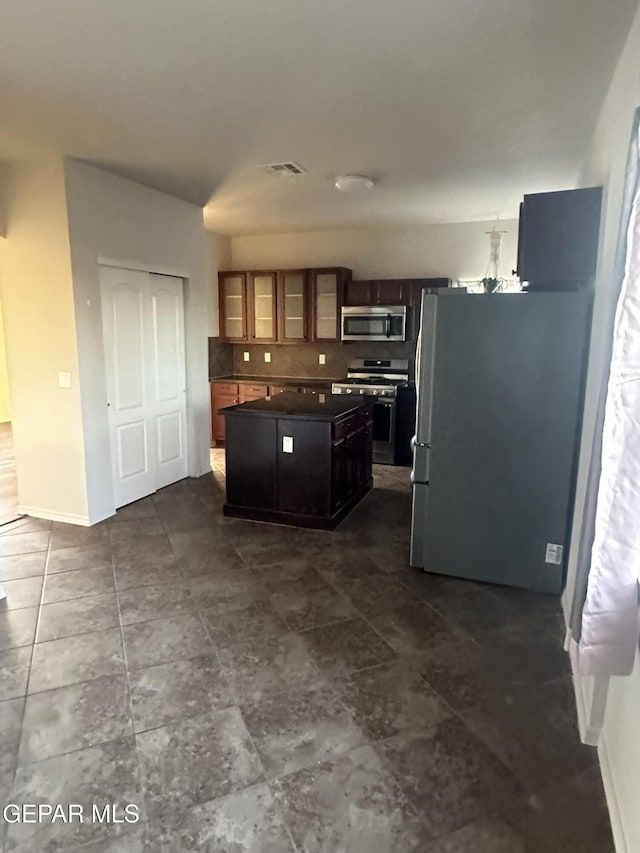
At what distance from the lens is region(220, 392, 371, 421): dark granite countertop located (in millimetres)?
3986

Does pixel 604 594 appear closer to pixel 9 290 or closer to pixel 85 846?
pixel 85 846

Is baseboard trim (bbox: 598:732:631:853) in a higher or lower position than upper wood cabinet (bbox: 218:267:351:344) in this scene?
lower

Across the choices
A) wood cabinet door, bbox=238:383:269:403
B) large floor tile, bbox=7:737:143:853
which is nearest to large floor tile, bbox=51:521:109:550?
large floor tile, bbox=7:737:143:853

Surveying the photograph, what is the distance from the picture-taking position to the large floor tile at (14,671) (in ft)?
7.44

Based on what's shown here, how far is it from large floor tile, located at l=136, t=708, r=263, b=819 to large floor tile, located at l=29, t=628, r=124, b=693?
52cm

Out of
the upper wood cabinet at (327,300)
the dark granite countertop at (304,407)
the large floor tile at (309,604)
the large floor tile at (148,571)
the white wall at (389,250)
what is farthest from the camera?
the upper wood cabinet at (327,300)

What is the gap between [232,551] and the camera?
12.1 feet

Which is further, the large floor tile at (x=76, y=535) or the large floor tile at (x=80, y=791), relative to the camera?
the large floor tile at (x=76, y=535)

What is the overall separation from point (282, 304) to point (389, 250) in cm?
146

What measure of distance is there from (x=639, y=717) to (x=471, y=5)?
2.43 meters

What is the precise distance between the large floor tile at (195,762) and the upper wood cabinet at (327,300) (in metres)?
4.90

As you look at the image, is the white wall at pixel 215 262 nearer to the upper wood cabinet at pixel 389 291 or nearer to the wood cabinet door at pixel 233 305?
the wood cabinet door at pixel 233 305

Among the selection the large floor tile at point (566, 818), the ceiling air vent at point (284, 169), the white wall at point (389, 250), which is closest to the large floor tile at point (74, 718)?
the large floor tile at point (566, 818)

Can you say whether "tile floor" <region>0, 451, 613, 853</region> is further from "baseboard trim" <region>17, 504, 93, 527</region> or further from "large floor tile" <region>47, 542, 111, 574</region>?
"baseboard trim" <region>17, 504, 93, 527</region>
